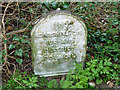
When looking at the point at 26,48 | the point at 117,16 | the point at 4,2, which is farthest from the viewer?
the point at 117,16

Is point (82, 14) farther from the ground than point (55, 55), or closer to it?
farther from the ground

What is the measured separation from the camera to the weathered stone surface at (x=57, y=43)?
2287 mm

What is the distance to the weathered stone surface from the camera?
Answer: 229 cm

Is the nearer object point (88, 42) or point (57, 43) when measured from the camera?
point (57, 43)

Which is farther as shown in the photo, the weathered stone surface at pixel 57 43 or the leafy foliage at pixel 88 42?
the leafy foliage at pixel 88 42

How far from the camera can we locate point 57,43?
2445mm

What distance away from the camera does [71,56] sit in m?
2.55

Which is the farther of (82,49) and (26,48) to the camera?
(26,48)

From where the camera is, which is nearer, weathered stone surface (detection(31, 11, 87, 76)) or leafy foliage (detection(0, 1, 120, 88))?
weathered stone surface (detection(31, 11, 87, 76))

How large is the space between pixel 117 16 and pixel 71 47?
1369 millimetres

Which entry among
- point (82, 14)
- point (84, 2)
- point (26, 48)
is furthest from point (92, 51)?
point (26, 48)

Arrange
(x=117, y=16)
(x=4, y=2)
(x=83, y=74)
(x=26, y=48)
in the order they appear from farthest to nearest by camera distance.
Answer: (x=117, y=16)
(x=26, y=48)
(x=4, y=2)
(x=83, y=74)

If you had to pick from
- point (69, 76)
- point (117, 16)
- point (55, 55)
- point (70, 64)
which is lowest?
point (69, 76)

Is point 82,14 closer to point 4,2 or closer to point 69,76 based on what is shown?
point 69,76
